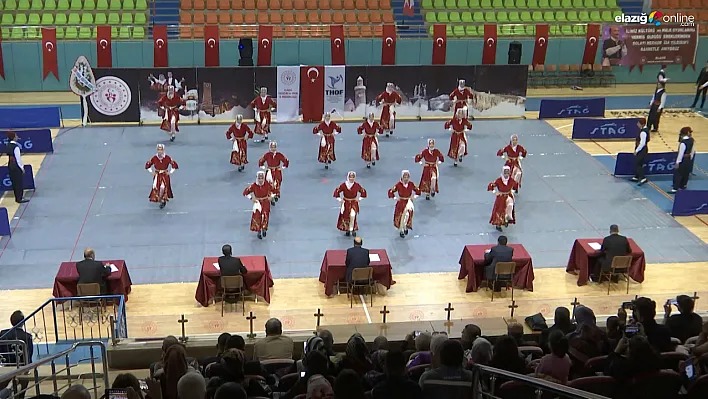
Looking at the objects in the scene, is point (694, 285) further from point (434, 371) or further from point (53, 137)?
point (53, 137)

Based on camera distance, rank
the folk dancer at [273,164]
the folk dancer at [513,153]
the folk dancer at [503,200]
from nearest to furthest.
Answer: the folk dancer at [503,200], the folk dancer at [273,164], the folk dancer at [513,153]

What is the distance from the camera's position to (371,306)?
15.7 m

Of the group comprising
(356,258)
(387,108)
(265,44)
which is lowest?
(356,258)

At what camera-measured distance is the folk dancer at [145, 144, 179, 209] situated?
65.3ft

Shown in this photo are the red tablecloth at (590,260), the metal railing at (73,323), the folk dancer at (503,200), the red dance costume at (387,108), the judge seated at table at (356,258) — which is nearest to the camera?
the metal railing at (73,323)

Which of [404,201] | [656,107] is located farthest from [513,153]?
→ [656,107]

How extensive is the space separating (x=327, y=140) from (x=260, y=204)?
5.09 metres

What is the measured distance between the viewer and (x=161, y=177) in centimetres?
2014

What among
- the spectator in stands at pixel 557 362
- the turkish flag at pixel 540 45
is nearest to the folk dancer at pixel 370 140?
the turkish flag at pixel 540 45

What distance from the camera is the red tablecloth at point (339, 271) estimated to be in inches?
628

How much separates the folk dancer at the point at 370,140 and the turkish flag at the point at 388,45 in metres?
8.97

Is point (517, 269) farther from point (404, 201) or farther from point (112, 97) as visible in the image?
point (112, 97)

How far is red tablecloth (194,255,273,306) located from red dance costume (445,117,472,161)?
928 centimetres

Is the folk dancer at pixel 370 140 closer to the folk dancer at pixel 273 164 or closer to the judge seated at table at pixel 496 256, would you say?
the folk dancer at pixel 273 164
